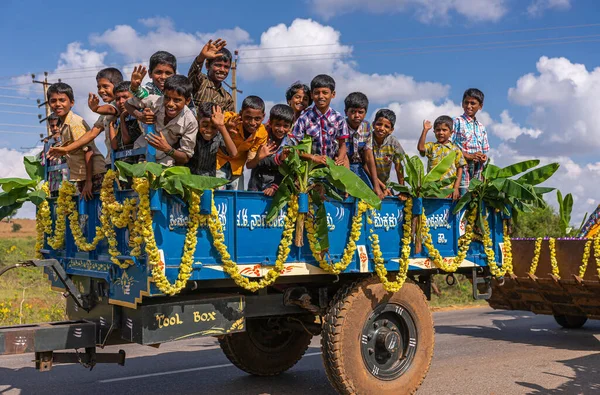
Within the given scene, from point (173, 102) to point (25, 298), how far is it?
11.9 metres

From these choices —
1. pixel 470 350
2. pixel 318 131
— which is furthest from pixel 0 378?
pixel 470 350

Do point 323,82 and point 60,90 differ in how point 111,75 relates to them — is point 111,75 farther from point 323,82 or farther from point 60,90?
point 323,82

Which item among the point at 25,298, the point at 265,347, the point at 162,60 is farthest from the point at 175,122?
the point at 25,298

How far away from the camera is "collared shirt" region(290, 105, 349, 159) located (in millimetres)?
6191

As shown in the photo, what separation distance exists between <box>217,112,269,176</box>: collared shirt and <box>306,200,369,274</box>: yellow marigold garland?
900mm

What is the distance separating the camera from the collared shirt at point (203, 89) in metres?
6.23

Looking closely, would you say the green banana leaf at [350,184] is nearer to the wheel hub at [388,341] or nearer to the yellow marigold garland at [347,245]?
the yellow marigold garland at [347,245]

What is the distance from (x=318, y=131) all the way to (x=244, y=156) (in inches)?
34.4

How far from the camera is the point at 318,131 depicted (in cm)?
620

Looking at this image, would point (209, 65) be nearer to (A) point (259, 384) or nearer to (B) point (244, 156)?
(B) point (244, 156)

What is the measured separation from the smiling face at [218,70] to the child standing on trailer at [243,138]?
2.68 feet

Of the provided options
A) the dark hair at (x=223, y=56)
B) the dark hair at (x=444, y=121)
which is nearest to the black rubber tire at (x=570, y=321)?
the dark hair at (x=444, y=121)

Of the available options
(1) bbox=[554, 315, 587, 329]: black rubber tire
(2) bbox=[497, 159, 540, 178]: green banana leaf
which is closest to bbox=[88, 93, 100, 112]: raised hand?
(2) bbox=[497, 159, 540, 178]: green banana leaf

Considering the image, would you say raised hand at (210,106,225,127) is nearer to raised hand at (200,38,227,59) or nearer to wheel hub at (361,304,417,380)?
raised hand at (200,38,227,59)
